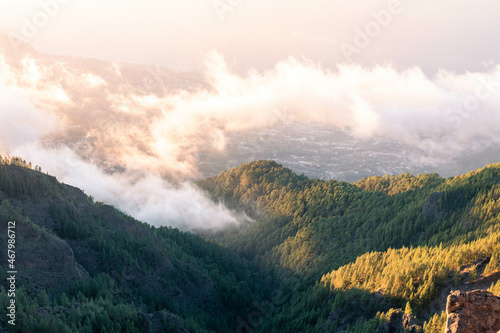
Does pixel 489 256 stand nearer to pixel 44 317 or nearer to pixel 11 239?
pixel 44 317

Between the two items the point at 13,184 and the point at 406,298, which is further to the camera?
the point at 13,184

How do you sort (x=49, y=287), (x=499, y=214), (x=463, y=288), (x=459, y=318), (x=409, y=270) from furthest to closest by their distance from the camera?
(x=499, y=214) → (x=409, y=270) → (x=49, y=287) → (x=463, y=288) → (x=459, y=318)

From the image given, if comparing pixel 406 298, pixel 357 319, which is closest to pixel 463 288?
pixel 406 298

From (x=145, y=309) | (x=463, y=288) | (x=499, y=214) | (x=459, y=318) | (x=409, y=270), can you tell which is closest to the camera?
(x=459, y=318)

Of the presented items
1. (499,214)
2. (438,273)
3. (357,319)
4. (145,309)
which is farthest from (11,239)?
(499,214)

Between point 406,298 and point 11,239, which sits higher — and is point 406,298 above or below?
below

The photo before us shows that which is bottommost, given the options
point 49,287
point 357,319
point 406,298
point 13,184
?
point 357,319

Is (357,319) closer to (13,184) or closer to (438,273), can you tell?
(438,273)
